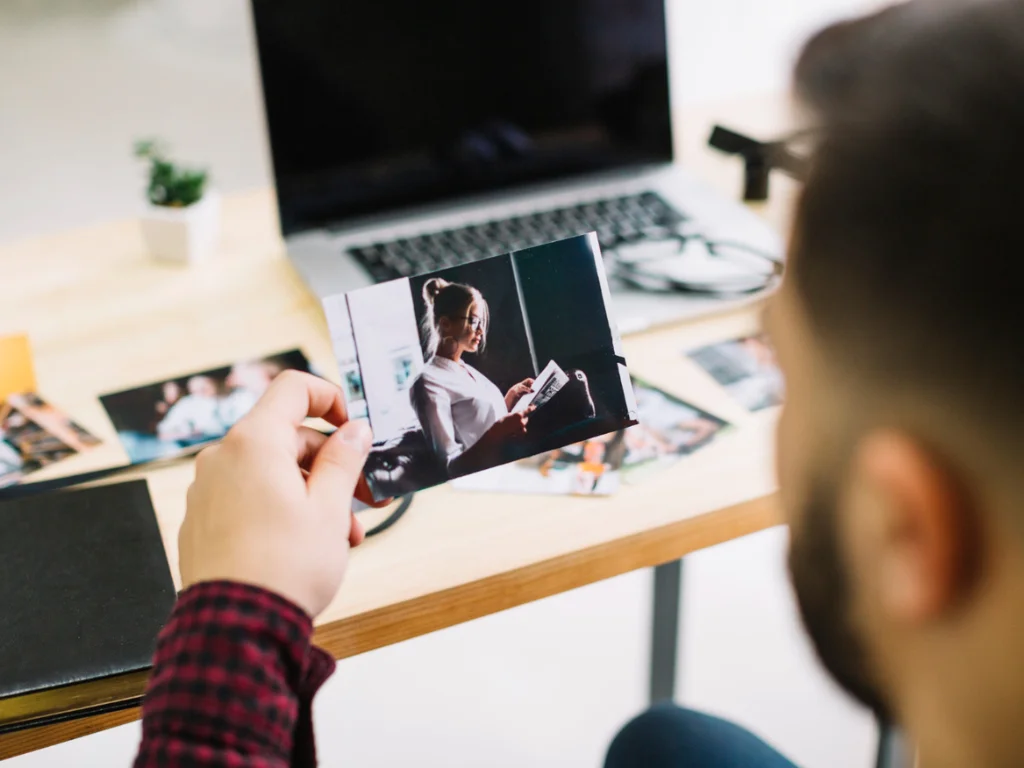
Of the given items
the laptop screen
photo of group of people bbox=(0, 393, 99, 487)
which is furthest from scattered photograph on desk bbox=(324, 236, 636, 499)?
the laptop screen

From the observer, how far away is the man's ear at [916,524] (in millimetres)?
366

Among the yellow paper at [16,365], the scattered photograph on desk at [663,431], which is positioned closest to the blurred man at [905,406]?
the scattered photograph on desk at [663,431]

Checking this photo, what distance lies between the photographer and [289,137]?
110cm

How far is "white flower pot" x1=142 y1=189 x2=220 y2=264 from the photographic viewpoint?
1.15 meters

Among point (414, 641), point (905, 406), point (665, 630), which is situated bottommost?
point (414, 641)

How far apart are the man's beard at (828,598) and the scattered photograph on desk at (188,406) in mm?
516

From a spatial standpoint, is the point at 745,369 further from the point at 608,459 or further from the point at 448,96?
the point at 448,96

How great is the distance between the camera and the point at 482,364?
72cm

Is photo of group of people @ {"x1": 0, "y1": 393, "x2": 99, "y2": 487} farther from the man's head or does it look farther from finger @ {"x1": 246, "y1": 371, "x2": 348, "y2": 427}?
the man's head

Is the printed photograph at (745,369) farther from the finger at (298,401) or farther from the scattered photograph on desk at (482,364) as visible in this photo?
the finger at (298,401)

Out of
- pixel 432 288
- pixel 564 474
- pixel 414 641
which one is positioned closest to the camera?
pixel 432 288

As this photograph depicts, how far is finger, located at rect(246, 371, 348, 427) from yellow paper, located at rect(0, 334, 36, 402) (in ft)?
1.21

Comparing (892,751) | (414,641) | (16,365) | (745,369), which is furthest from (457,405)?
(414,641)

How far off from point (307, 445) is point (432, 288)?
14 cm
